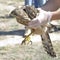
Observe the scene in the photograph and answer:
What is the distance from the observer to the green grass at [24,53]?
16.5ft

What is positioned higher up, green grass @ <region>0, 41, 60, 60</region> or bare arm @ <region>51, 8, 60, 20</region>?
bare arm @ <region>51, 8, 60, 20</region>

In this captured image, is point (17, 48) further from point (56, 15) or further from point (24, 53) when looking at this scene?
point (56, 15)

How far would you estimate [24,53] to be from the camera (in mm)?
5312

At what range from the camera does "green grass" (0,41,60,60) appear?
197 inches

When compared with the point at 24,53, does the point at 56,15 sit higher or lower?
higher

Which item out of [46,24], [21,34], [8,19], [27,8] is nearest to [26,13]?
[27,8]

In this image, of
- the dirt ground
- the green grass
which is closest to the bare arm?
the dirt ground

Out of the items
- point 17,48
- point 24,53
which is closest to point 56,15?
point 24,53

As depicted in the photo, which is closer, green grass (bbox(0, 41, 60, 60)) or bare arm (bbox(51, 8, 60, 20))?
bare arm (bbox(51, 8, 60, 20))

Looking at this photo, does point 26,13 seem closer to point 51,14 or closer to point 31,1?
point 51,14

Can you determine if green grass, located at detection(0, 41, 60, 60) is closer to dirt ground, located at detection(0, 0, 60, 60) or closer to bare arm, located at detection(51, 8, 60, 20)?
dirt ground, located at detection(0, 0, 60, 60)

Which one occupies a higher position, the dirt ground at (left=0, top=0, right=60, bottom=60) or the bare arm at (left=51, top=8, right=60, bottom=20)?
the bare arm at (left=51, top=8, right=60, bottom=20)

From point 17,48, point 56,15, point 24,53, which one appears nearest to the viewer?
point 56,15

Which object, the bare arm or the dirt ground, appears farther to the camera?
the dirt ground
